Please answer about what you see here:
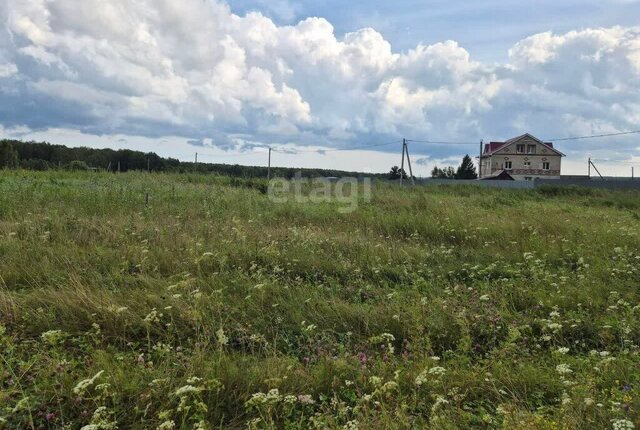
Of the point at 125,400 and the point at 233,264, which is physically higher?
the point at 233,264

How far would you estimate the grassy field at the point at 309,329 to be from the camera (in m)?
2.37

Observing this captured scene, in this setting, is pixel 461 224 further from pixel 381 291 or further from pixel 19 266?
pixel 19 266

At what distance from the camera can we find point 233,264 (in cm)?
521

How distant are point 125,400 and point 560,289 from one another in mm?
4075

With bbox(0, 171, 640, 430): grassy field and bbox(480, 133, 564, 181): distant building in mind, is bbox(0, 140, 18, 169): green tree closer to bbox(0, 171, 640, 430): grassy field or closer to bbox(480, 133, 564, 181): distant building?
bbox(0, 171, 640, 430): grassy field

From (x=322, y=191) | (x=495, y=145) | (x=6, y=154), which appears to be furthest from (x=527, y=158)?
(x=6, y=154)

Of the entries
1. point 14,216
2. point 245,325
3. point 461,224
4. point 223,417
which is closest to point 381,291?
point 245,325

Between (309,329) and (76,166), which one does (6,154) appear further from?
(309,329)

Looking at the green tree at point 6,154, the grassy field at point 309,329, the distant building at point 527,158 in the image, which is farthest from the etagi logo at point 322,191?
the distant building at point 527,158

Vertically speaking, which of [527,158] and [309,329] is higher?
[527,158]

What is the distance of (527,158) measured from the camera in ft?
184

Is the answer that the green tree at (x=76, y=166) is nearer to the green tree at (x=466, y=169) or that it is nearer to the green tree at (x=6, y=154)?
the green tree at (x=6, y=154)

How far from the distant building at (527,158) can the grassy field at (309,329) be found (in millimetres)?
53635

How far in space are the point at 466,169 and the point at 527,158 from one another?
8.60 m
